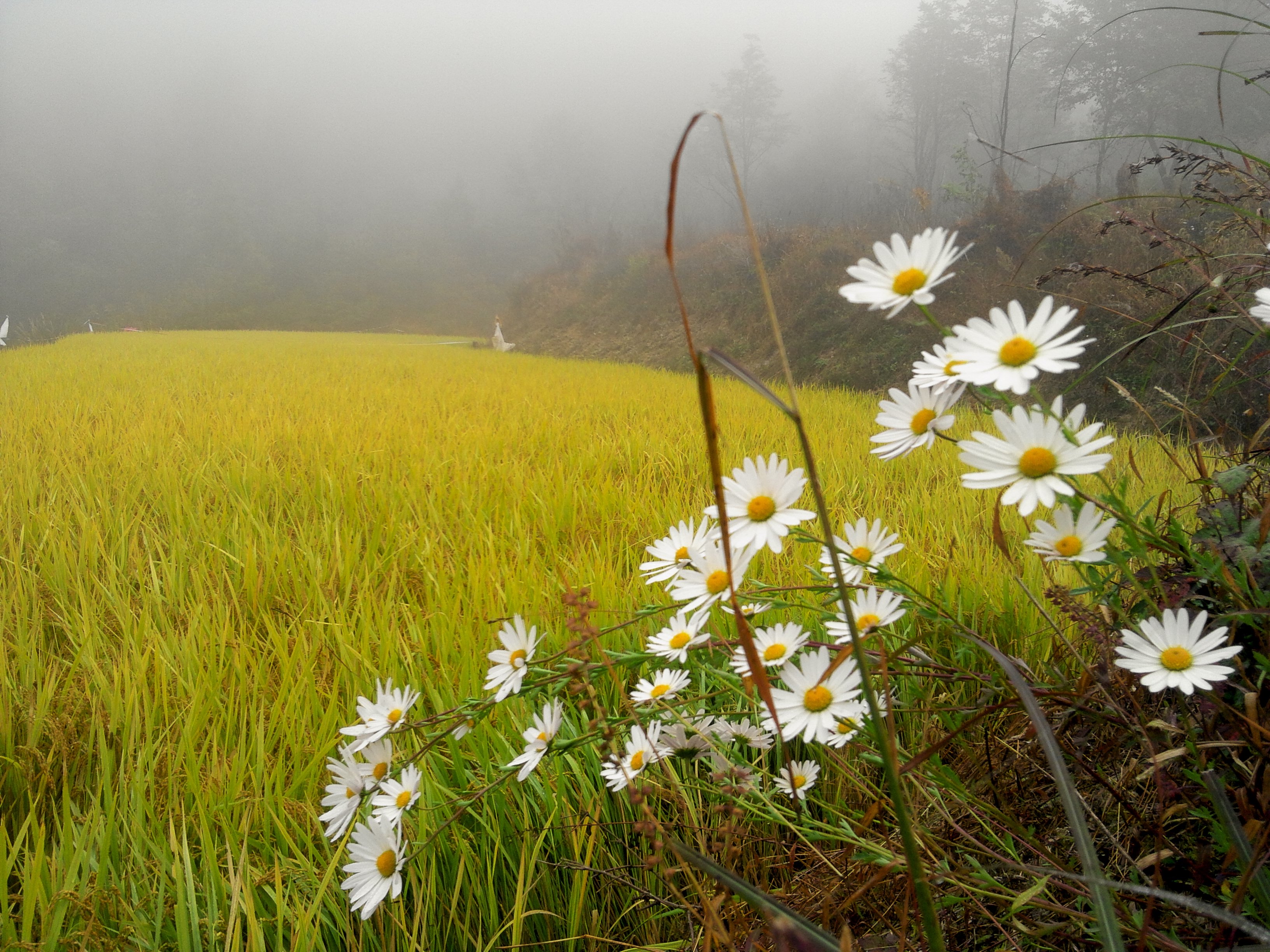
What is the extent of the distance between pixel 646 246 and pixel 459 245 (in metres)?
51.4

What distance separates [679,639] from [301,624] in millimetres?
967

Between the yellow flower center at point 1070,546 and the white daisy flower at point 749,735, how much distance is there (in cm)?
33

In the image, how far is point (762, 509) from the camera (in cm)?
58

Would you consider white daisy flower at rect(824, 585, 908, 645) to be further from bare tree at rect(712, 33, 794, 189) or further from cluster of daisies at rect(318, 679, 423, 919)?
bare tree at rect(712, 33, 794, 189)

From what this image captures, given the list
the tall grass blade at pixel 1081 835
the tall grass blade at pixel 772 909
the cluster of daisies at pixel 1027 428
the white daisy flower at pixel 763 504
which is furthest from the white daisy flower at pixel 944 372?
the tall grass blade at pixel 772 909

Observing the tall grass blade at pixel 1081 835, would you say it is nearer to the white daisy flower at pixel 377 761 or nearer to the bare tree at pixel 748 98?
the white daisy flower at pixel 377 761

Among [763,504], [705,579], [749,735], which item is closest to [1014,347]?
[763,504]

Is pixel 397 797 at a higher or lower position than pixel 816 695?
lower

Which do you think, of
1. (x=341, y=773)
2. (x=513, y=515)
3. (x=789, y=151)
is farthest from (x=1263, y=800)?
(x=789, y=151)

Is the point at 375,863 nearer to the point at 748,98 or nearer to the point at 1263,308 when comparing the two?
the point at 1263,308

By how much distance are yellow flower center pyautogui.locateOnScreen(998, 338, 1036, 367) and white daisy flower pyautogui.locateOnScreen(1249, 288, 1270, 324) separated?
19 centimetres

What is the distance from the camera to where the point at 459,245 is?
6150 centimetres

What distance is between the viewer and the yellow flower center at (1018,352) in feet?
1.52

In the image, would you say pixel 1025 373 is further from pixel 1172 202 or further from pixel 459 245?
pixel 459 245
